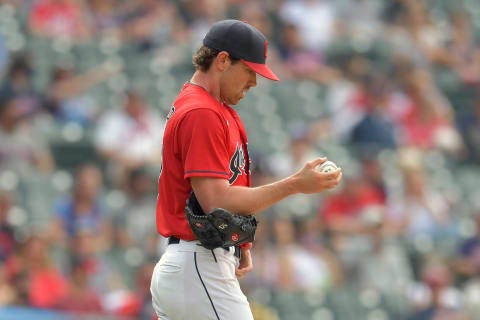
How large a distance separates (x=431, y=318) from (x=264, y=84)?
13.2ft

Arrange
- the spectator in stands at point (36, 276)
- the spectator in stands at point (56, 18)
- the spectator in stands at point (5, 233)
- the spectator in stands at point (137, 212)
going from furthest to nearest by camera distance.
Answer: the spectator in stands at point (56, 18) < the spectator in stands at point (137, 212) < the spectator in stands at point (5, 233) < the spectator in stands at point (36, 276)

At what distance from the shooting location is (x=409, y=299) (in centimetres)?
738

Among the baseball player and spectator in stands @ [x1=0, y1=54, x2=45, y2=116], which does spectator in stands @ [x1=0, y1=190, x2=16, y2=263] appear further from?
the baseball player

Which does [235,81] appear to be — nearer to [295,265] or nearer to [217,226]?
[217,226]

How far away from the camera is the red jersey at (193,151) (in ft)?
10.2

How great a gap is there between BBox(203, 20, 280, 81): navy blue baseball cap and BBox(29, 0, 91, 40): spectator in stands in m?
6.51

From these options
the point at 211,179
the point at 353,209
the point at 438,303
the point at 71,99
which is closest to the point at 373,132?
the point at 353,209

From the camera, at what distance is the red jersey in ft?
10.2

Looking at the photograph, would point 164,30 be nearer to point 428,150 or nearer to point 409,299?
point 428,150

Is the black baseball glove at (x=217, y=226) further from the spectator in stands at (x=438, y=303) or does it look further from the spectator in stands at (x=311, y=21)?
the spectator in stands at (x=311, y=21)

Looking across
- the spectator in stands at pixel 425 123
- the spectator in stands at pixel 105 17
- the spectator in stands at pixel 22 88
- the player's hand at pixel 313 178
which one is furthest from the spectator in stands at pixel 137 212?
the player's hand at pixel 313 178

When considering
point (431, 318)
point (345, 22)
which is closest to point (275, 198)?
point (431, 318)

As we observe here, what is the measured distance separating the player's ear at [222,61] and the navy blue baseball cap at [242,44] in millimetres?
20

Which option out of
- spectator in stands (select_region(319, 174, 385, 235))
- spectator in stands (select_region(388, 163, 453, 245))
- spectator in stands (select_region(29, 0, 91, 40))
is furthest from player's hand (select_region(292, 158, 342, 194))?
spectator in stands (select_region(29, 0, 91, 40))
